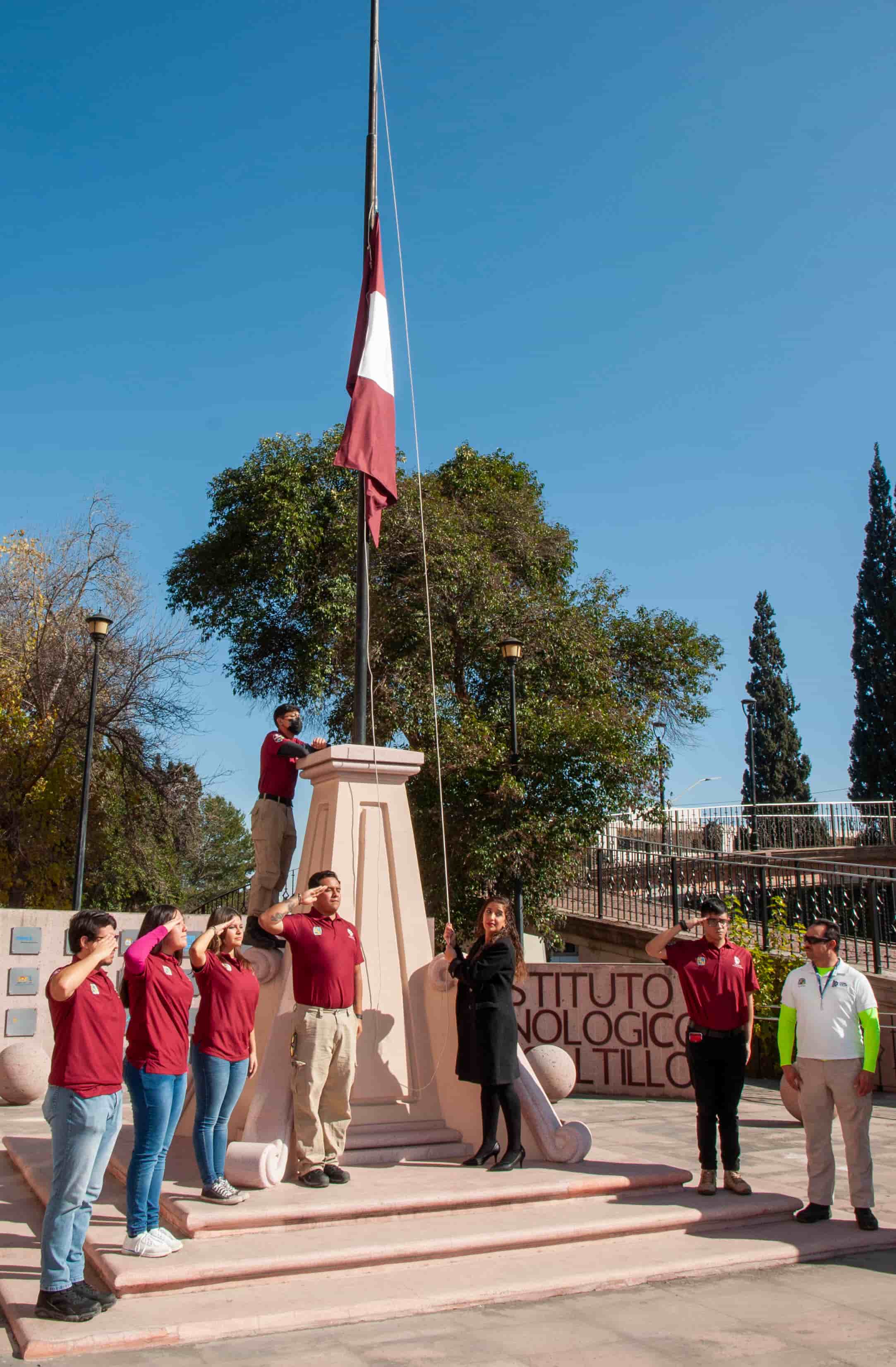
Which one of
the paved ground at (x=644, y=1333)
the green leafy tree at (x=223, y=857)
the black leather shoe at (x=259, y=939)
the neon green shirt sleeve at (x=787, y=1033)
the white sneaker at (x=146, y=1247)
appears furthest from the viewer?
the green leafy tree at (x=223, y=857)

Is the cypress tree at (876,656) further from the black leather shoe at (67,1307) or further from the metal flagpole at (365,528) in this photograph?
the black leather shoe at (67,1307)

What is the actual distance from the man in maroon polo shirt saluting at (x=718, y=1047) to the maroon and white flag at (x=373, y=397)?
3.93m

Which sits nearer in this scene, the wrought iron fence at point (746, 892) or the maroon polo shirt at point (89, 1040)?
the maroon polo shirt at point (89, 1040)

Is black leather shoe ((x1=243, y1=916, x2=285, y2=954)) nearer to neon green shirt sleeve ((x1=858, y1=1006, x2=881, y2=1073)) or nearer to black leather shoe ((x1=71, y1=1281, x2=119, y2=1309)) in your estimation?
black leather shoe ((x1=71, y1=1281, x2=119, y2=1309))

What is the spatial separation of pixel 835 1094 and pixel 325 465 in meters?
21.2

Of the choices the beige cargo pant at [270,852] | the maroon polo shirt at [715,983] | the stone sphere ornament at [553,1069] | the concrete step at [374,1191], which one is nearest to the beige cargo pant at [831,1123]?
the maroon polo shirt at [715,983]

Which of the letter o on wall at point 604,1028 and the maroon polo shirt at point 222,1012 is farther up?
the maroon polo shirt at point 222,1012

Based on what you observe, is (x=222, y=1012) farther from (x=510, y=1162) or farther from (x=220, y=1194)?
(x=510, y=1162)

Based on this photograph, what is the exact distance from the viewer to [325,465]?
2545 cm

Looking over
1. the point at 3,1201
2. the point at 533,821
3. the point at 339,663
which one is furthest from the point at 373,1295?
the point at 339,663

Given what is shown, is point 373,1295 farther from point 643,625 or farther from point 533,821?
point 643,625

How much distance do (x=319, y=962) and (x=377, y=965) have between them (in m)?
1.05

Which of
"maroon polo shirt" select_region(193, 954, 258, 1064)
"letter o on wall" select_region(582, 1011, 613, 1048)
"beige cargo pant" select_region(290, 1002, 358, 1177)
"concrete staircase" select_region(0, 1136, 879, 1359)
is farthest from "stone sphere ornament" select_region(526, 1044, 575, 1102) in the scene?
"maroon polo shirt" select_region(193, 954, 258, 1064)

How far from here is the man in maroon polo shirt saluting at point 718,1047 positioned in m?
6.53
